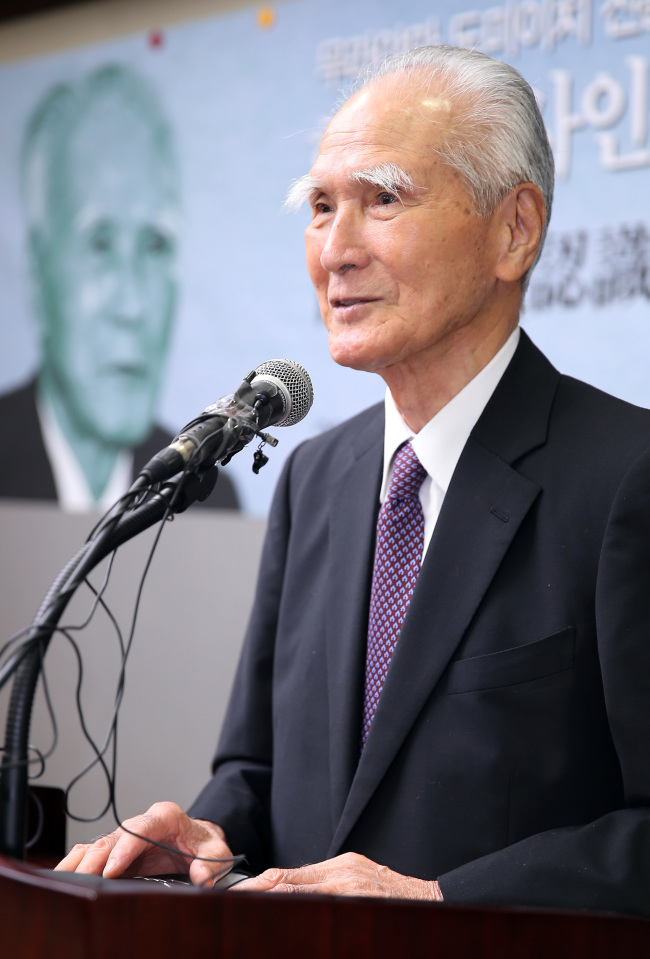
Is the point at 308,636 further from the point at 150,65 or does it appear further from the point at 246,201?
the point at 150,65

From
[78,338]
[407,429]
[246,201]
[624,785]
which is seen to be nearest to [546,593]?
[624,785]

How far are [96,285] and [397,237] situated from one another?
6.11 ft

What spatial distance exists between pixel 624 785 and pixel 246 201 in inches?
80.2

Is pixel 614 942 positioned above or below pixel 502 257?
below

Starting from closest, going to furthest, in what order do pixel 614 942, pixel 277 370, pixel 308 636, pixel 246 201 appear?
pixel 614 942 → pixel 277 370 → pixel 308 636 → pixel 246 201

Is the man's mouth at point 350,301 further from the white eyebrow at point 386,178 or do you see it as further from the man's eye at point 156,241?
the man's eye at point 156,241

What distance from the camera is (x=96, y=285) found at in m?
3.04

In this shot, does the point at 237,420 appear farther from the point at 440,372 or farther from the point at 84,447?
the point at 84,447

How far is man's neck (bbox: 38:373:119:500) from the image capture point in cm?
300

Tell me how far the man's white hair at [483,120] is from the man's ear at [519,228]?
2cm

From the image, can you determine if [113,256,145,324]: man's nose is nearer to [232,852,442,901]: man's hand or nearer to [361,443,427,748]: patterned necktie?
[361,443,427,748]: patterned necktie

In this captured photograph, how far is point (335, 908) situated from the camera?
0.78 meters

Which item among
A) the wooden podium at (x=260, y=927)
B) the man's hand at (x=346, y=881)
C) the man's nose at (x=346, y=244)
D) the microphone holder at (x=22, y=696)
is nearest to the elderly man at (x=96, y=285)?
the man's nose at (x=346, y=244)

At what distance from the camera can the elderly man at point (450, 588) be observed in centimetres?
120
